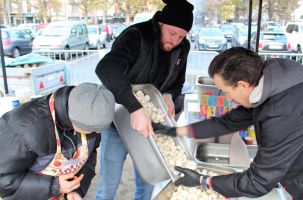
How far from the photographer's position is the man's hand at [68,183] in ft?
4.43

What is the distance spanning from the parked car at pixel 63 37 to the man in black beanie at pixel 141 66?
31.7 ft

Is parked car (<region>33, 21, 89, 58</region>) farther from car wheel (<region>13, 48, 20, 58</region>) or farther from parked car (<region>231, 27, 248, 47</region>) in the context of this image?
parked car (<region>231, 27, 248, 47</region>)

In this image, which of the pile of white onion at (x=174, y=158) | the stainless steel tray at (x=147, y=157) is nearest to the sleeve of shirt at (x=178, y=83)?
the pile of white onion at (x=174, y=158)

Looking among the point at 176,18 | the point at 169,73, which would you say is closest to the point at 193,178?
the point at 169,73

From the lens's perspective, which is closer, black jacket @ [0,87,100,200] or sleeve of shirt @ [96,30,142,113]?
black jacket @ [0,87,100,200]

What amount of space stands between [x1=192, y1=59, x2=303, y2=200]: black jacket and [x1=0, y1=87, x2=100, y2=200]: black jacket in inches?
26.6

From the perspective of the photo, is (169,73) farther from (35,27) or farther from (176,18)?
(35,27)

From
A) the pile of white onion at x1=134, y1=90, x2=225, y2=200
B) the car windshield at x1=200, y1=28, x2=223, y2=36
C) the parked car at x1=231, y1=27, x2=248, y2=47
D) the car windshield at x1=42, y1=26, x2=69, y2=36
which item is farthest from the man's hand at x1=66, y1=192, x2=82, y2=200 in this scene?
the parked car at x1=231, y1=27, x2=248, y2=47

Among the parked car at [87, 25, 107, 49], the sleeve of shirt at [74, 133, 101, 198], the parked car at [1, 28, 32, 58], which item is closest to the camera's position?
the sleeve of shirt at [74, 133, 101, 198]

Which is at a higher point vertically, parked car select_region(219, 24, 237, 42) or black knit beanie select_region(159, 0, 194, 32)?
black knit beanie select_region(159, 0, 194, 32)

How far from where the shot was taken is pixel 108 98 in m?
1.23

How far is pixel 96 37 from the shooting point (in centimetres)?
1434

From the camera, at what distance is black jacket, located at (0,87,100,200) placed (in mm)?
1187

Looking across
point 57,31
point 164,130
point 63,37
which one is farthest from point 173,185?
point 57,31
